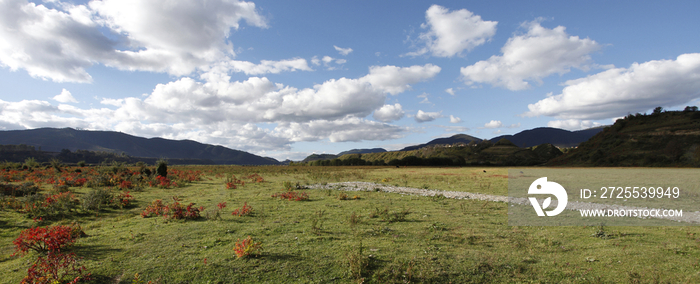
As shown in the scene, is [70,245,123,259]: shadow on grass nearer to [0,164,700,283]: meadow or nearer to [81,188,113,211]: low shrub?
[0,164,700,283]: meadow

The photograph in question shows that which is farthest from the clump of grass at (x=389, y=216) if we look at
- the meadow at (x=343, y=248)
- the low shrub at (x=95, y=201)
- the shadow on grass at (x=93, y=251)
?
the low shrub at (x=95, y=201)

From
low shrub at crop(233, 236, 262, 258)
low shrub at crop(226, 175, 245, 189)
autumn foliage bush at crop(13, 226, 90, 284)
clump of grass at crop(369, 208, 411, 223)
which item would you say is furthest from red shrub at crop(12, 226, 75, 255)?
low shrub at crop(226, 175, 245, 189)

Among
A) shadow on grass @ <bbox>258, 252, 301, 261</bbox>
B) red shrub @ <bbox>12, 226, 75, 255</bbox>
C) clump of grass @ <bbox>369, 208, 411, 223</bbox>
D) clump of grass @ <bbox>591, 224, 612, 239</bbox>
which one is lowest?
shadow on grass @ <bbox>258, 252, 301, 261</bbox>

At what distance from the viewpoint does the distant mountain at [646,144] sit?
5159 cm

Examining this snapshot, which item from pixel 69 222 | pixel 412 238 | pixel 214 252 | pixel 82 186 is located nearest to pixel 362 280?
pixel 412 238

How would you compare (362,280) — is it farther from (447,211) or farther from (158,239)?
(447,211)

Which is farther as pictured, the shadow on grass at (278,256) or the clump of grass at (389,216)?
the clump of grass at (389,216)

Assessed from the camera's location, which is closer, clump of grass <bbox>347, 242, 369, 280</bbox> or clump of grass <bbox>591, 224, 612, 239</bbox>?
clump of grass <bbox>347, 242, 369, 280</bbox>

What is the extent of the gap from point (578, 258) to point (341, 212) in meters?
9.20

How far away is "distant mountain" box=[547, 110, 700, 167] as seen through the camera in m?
51.6

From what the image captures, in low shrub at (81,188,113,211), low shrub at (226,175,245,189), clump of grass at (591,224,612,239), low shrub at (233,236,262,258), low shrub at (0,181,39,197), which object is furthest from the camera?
low shrub at (226,175,245,189)

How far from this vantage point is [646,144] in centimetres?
5875

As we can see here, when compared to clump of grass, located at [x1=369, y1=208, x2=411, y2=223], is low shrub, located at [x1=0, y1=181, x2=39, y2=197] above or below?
above

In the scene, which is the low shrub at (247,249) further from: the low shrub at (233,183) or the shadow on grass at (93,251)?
the low shrub at (233,183)
